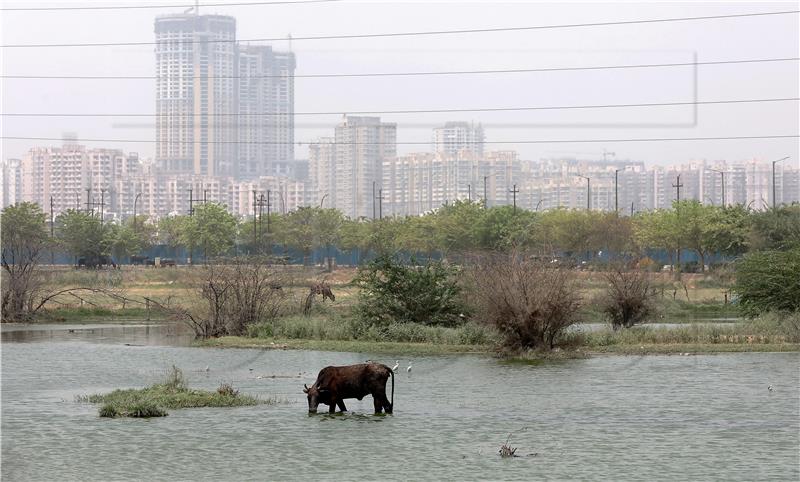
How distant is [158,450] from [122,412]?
14.1 feet

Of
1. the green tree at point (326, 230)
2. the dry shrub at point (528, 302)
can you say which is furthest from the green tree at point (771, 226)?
the green tree at point (326, 230)

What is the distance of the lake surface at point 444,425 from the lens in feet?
71.7

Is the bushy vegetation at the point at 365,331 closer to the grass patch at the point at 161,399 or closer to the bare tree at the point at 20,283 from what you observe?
the grass patch at the point at 161,399

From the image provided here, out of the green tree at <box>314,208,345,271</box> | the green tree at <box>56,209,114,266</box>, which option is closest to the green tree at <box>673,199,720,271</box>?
the green tree at <box>314,208,345,271</box>

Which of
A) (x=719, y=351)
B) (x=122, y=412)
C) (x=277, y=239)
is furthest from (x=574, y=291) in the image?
(x=277, y=239)

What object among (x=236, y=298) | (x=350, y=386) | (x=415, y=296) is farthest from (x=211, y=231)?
(x=350, y=386)

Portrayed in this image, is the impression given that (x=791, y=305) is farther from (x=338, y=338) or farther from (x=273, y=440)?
(x=273, y=440)

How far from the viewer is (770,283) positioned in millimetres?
47594

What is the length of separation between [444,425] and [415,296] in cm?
1984

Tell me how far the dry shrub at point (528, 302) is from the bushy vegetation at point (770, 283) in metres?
9.87

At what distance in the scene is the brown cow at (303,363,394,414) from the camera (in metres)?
27.2

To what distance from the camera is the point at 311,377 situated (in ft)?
116

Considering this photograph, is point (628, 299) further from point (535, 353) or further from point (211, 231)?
point (211, 231)

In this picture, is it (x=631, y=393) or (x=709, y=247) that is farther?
(x=709, y=247)
